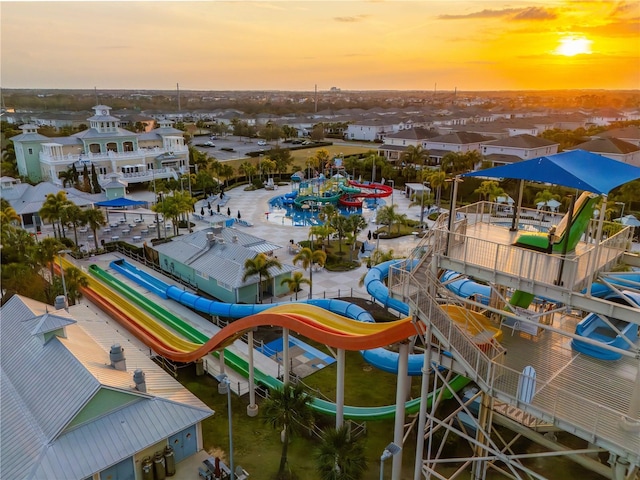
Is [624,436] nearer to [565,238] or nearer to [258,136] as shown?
[565,238]

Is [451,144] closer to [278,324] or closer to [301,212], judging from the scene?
[301,212]

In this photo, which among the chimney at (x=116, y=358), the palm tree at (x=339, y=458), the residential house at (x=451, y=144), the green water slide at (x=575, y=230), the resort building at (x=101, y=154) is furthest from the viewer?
the residential house at (x=451, y=144)

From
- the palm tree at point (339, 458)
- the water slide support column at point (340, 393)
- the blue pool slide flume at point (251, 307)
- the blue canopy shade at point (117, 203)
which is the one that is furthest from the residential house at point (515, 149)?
the palm tree at point (339, 458)

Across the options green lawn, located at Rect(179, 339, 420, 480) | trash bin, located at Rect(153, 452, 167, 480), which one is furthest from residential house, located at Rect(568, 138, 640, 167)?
trash bin, located at Rect(153, 452, 167, 480)

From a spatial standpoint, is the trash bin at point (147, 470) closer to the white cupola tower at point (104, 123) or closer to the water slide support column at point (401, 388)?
the water slide support column at point (401, 388)

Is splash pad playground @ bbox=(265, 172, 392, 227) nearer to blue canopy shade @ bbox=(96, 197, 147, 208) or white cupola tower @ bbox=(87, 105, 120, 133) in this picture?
blue canopy shade @ bbox=(96, 197, 147, 208)

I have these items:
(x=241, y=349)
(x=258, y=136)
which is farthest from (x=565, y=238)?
(x=258, y=136)
